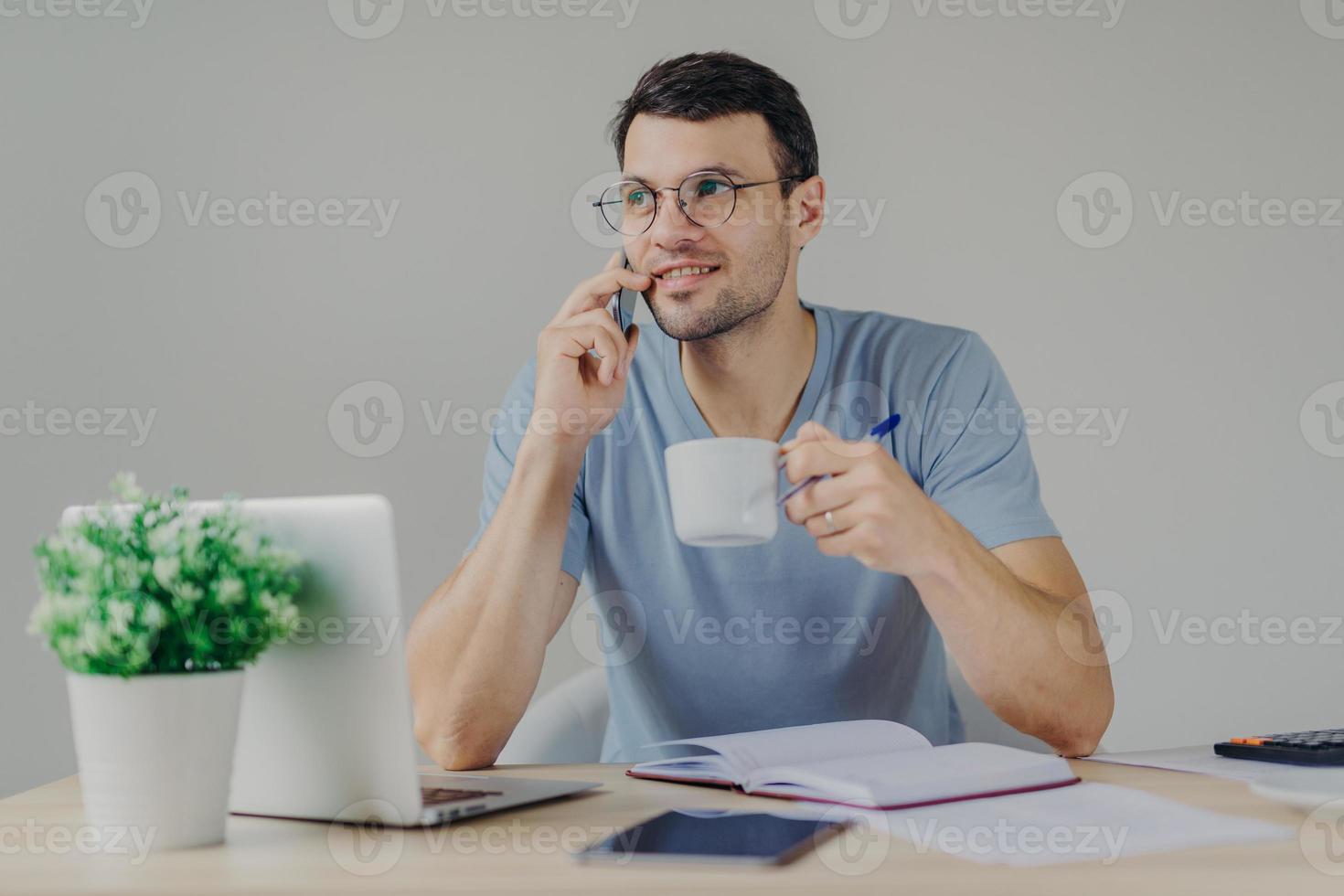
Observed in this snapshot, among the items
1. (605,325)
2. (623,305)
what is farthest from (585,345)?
(623,305)

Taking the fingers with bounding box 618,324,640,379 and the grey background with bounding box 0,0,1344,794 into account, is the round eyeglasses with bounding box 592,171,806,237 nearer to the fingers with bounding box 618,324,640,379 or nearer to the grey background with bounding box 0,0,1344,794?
the fingers with bounding box 618,324,640,379

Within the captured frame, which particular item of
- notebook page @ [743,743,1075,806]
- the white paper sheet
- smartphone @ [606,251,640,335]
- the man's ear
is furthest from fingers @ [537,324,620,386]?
the white paper sheet

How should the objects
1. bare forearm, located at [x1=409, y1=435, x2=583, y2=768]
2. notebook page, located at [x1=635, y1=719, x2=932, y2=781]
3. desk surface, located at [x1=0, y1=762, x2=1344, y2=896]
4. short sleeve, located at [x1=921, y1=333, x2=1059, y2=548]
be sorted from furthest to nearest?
short sleeve, located at [x1=921, y1=333, x2=1059, y2=548] < bare forearm, located at [x1=409, y1=435, x2=583, y2=768] < notebook page, located at [x1=635, y1=719, x2=932, y2=781] < desk surface, located at [x1=0, y1=762, x2=1344, y2=896]

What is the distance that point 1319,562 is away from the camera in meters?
2.57

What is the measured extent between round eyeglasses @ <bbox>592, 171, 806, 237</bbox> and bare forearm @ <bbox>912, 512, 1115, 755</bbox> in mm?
669

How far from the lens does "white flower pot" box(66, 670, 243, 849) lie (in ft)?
2.63

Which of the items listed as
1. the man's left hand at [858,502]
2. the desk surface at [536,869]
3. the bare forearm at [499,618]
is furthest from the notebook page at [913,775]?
the bare forearm at [499,618]

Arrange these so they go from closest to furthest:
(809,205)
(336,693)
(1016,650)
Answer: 1. (336,693)
2. (1016,650)
3. (809,205)

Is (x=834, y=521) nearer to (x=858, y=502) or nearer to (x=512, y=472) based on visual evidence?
(x=858, y=502)

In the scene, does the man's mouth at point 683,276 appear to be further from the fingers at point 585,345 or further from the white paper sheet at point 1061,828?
the white paper sheet at point 1061,828

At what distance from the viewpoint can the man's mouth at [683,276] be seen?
172cm

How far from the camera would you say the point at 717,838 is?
81 centimetres

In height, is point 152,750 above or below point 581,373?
below

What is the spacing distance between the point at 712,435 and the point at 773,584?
0.82ft
